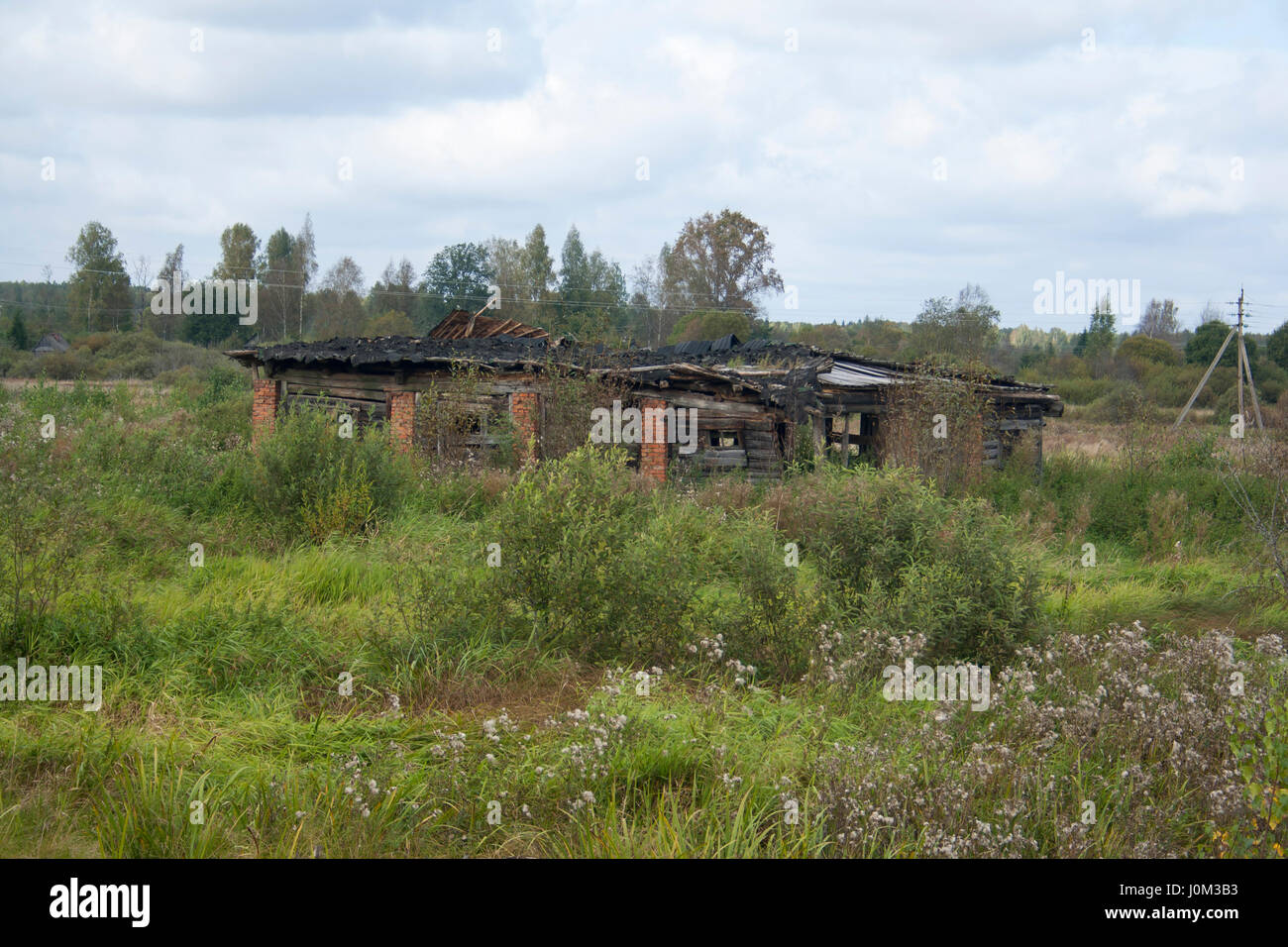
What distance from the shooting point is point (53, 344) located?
51.0m

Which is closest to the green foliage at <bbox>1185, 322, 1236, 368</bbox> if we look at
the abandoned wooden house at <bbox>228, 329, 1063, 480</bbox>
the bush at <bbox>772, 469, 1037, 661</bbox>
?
the abandoned wooden house at <bbox>228, 329, 1063, 480</bbox>

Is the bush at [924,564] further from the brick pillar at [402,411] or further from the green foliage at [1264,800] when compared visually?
the brick pillar at [402,411]

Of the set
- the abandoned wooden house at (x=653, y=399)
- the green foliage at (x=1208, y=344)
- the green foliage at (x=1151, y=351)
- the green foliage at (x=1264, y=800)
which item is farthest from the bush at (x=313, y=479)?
the green foliage at (x=1151, y=351)

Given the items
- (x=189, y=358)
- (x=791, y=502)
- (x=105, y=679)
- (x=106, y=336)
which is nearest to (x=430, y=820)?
(x=105, y=679)

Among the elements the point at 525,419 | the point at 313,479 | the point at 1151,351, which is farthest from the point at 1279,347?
the point at 313,479

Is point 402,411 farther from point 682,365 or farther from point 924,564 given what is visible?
point 924,564

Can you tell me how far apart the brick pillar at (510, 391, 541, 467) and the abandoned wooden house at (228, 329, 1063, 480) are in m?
0.02

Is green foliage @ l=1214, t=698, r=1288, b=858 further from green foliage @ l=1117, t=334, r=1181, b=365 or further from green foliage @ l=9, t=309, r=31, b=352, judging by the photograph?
green foliage @ l=9, t=309, r=31, b=352

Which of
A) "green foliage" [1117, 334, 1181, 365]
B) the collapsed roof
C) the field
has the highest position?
"green foliage" [1117, 334, 1181, 365]

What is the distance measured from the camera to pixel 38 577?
5.99m

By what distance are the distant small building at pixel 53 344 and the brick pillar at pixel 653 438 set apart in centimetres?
4618

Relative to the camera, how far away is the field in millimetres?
3885

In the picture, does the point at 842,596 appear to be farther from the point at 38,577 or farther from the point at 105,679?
the point at 38,577

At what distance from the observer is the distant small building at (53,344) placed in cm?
4941
